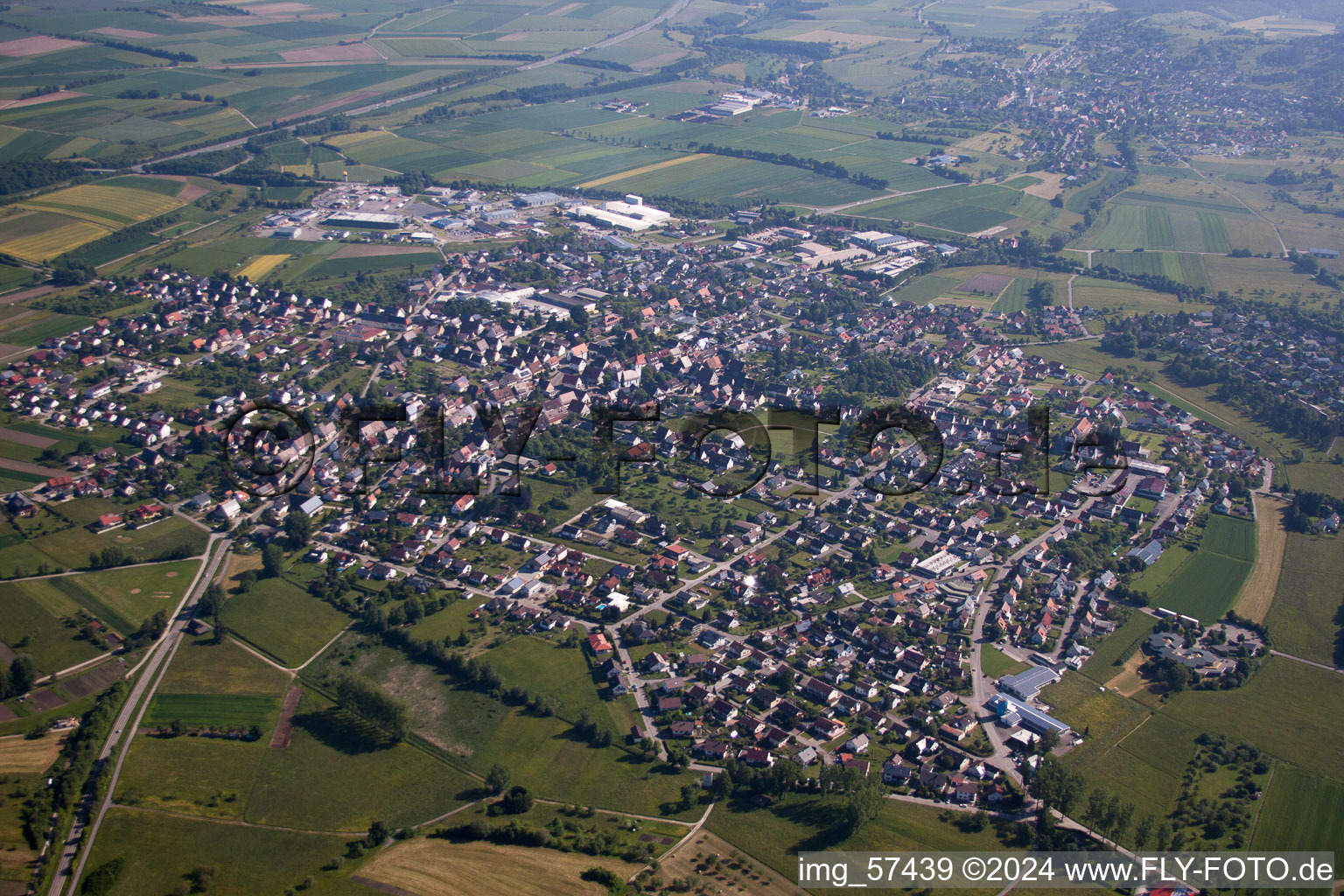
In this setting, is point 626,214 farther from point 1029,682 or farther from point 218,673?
point 1029,682

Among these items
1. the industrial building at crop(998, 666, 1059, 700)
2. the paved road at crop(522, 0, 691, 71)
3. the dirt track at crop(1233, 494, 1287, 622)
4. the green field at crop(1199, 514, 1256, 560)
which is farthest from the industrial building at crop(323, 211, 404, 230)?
the dirt track at crop(1233, 494, 1287, 622)

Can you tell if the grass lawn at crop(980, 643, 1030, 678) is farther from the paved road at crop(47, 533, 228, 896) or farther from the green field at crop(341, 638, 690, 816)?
the paved road at crop(47, 533, 228, 896)

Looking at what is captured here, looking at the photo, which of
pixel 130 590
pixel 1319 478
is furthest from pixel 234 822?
pixel 1319 478

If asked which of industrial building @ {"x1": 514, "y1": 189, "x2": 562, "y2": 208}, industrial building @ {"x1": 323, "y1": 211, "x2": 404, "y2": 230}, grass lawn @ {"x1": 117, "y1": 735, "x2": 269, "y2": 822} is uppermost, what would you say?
industrial building @ {"x1": 514, "y1": 189, "x2": 562, "y2": 208}

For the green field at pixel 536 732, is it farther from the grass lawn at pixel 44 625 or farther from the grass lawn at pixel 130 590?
the grass lawn at pixel 44 625

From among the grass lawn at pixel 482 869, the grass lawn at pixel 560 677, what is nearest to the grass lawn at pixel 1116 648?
the grass lawn at pixel 560 677

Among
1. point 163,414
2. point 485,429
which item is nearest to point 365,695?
point 485,429

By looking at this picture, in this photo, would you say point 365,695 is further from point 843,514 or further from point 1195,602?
point 1195,602
